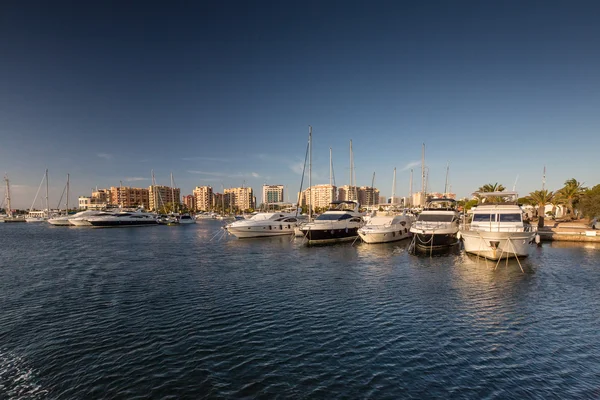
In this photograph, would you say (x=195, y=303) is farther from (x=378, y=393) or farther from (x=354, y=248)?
(x=354, y=248)

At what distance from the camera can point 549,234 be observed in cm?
4338

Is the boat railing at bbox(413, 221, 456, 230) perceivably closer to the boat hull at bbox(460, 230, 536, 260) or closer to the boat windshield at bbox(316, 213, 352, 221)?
the boat hull at bbox(460, 230, 536, 260)

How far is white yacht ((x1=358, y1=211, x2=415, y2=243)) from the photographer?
40875mm

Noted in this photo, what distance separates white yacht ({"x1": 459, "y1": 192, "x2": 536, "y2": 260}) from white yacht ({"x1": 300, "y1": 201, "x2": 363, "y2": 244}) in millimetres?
17931

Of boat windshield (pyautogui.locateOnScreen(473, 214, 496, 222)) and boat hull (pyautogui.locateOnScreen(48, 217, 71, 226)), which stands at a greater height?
boat windshield (pyautogui.locateOnScreen(473, 214, 496, 222))

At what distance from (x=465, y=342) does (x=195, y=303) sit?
13.5 meters

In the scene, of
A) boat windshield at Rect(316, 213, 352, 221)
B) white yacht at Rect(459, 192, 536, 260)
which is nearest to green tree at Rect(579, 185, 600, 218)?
white yacht at Rect(459, 192, 536, 260)

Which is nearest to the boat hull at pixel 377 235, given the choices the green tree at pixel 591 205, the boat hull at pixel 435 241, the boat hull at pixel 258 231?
the boat hull at pixel 435 241

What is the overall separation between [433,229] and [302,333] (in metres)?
26.4

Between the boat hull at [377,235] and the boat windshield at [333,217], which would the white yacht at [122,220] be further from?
the boat hull at [377,235]

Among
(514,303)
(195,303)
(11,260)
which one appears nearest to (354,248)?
(514,303)

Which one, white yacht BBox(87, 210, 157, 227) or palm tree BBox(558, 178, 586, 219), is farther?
white yacht BBox(87, 210, 157, 227)

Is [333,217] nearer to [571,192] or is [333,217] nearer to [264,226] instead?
[264,226]

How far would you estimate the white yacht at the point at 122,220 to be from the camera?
87656mm
